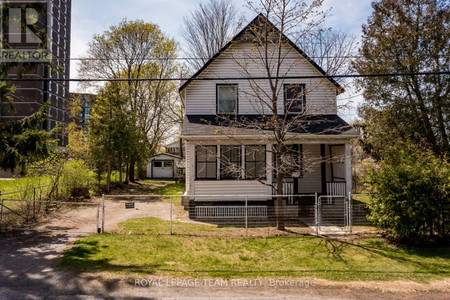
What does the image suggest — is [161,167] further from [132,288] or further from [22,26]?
[132,288]

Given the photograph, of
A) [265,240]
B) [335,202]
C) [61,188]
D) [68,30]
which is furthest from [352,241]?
[68,30]

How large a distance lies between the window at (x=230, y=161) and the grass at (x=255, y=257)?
3.22 meters

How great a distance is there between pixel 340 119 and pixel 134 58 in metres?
20.8

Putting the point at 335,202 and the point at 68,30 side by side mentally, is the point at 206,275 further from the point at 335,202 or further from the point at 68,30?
the point at 68,30

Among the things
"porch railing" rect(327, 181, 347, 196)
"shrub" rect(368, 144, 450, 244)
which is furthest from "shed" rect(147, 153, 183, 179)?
"shrub" rect(368, 144, 450, 244)

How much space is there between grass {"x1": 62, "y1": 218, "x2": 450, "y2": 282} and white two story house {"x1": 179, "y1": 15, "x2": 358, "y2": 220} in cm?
326

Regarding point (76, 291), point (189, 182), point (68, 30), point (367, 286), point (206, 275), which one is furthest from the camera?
point (68, 30)

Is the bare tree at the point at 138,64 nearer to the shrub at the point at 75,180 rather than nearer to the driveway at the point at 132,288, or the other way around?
the shrub at the point at 75,180

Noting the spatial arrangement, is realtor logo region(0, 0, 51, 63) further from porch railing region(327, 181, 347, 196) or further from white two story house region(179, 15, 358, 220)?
porch railing region(327, 181, 347, 196)

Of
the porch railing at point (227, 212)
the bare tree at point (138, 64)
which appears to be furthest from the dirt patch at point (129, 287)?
the bare tree at point (138, 64)

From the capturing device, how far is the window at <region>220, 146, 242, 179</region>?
10.9 metres

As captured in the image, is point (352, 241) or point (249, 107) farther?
point (249, 107)

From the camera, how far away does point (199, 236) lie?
8758 millimetres

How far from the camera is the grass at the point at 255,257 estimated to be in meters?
6.24
